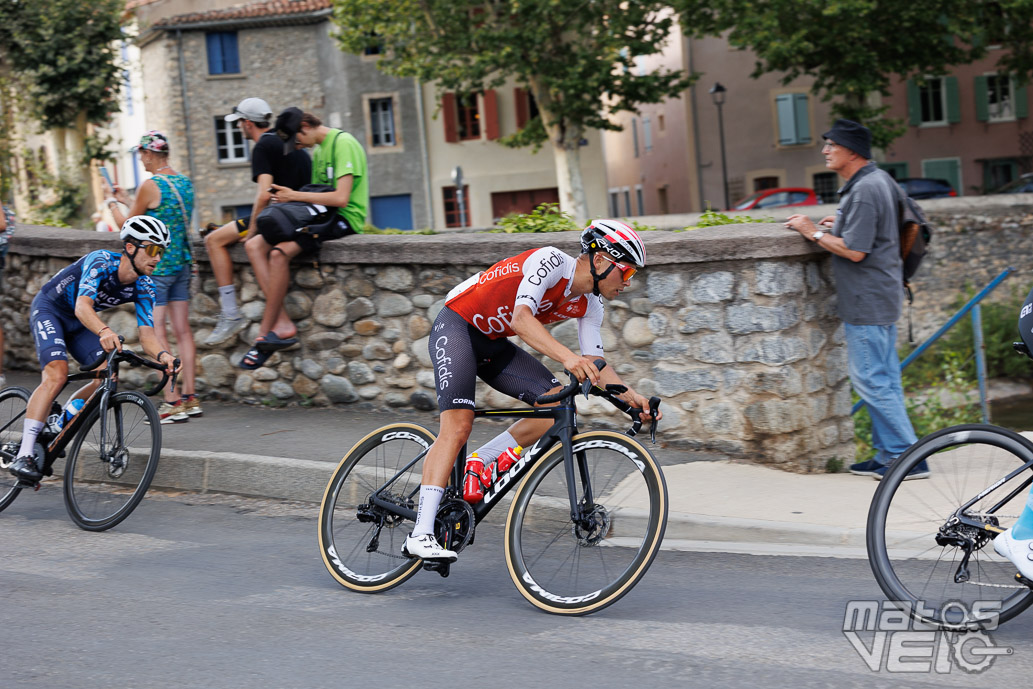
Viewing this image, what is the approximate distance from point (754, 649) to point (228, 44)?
43.8 m

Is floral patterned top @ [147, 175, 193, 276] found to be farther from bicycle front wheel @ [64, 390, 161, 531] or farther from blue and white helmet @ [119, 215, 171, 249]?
bicycle front wheel @ [64, 390, 161, 531]

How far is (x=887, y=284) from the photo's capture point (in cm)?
665

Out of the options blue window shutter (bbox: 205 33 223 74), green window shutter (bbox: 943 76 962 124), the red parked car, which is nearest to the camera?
the red parked car

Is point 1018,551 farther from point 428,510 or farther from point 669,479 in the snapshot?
point 669,479

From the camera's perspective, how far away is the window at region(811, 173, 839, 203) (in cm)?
4556

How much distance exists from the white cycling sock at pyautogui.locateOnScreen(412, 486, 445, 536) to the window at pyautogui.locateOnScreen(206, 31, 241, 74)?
42.4m

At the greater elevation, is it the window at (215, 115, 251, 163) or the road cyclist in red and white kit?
the window at (215, 115, 251, 163)

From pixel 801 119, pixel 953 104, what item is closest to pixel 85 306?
pixel 801 119

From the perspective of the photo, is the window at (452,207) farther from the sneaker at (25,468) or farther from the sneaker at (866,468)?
the sneaker at (25,468)

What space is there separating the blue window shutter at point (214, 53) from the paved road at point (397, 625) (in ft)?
134

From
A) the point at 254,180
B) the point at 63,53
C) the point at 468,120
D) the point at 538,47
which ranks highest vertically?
the point at 63,53

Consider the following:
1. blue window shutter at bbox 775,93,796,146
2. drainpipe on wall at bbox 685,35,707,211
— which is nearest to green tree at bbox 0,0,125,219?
drainpipe on wall at bbox 685,35,707,211

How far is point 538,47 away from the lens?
110 ft

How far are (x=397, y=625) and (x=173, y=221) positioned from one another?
4.64 m
